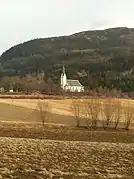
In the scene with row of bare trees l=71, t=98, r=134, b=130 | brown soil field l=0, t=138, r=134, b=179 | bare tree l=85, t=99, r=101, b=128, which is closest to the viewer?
brown soil field l=0, t=138, r=134, b=179

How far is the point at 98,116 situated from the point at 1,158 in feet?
115

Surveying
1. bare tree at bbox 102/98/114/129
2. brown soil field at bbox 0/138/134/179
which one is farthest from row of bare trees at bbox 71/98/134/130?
brown soil field at bbox 0/138/134/179

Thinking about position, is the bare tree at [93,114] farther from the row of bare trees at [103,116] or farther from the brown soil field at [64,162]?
the brown soil field at [64,162]

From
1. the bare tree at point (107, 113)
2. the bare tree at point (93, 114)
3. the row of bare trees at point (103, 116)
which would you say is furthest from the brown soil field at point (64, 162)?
the bare tree at point (93, 114)

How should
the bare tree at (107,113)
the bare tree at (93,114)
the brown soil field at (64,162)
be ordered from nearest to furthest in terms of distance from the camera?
1. the brown soil field at (64,162)
2. the bare tree at (107,113)
3. the bare tree at (93,114)

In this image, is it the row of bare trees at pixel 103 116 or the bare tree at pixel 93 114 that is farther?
the bare tree at pixel 93 114

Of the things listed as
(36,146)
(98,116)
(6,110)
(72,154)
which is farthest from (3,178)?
(6,110)

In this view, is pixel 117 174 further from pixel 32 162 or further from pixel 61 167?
pixel 32 162

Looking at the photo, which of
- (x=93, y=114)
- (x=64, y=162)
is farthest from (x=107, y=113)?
(x=64, y=162)

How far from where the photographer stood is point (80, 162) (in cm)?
2020

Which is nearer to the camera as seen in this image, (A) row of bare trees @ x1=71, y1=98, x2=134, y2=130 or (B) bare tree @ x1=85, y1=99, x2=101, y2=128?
(A) row of bare trees @ x1=71, y1=98, x2=134, y2=130

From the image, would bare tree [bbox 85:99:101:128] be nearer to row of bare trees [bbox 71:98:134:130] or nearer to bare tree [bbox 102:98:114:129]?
row of bare trees [bbox 71:98:134:130]

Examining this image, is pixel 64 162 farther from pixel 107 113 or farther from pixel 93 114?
pixel 93 114

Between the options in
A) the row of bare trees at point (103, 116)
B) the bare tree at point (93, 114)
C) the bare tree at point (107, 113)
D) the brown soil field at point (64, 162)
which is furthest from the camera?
the bare tree at point (93, 114)
